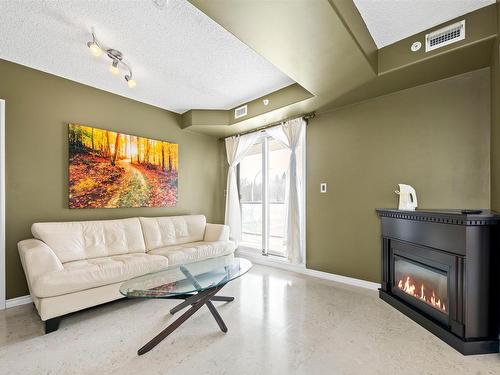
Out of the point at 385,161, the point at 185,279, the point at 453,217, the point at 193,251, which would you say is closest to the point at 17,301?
the point at 193,251

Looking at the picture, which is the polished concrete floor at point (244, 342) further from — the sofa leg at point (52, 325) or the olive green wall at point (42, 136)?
the olive green wall at point (42, 136)

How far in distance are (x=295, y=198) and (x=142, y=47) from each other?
8.91 ft

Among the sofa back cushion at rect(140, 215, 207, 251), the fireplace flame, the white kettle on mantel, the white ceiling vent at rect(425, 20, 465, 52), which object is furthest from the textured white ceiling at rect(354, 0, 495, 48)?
the sofa back cushion at rect(140, 215, 207, 251)

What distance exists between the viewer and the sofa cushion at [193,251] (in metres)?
2.95

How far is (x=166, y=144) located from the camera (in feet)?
12.8

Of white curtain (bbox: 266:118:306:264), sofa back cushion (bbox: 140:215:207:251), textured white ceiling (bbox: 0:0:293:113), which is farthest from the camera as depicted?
white curtain (bbox: 266:118:306:264)

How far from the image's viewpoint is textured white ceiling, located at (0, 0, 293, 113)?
1880 mm

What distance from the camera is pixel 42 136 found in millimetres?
2738

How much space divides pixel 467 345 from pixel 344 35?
8.46 ft

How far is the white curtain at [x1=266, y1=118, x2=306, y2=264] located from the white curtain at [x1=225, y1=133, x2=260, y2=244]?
110 centimetres

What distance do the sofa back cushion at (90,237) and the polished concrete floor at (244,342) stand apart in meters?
0.65

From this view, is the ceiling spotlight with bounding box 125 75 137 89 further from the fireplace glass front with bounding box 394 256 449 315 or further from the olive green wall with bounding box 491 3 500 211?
the fireplace glass front with bounding box 394 256 449 315

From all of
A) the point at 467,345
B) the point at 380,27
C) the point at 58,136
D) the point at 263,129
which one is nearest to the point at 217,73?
the point at 263,129

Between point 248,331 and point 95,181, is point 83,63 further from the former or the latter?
point 248,331
